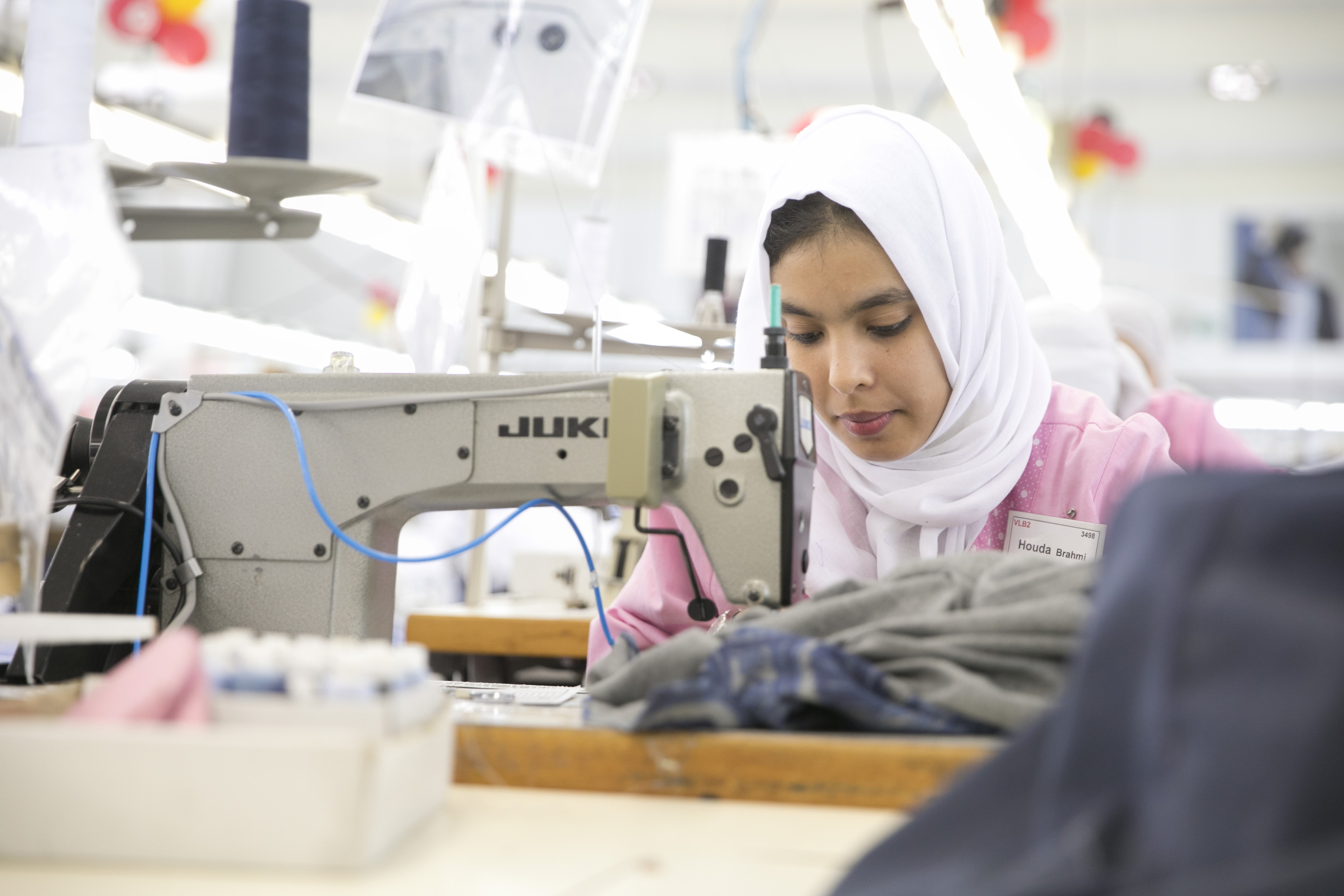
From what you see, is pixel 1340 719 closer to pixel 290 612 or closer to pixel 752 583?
pixel 752 583

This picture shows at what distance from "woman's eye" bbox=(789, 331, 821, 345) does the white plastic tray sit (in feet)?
4.07

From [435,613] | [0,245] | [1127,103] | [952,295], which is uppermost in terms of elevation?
[1127,103]

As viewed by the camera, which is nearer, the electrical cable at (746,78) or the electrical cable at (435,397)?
the electrical cable at (435,397)

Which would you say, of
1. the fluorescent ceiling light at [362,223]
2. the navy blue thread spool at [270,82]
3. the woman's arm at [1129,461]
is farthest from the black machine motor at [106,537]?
the fluorescent ceiling light at [362,223]

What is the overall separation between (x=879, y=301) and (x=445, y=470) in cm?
73

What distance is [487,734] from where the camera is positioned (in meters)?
0.94

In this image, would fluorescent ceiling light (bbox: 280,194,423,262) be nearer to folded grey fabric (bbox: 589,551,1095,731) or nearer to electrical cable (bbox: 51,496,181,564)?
electrical cable (bbox: 51,496,181,564)

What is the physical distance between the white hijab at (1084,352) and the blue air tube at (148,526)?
7.83 ft

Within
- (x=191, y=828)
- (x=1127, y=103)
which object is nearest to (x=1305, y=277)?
(x=1127, y=103)

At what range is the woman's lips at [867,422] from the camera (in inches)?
71.4

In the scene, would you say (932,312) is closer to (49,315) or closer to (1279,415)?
(49,315)

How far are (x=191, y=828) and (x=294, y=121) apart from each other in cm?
156

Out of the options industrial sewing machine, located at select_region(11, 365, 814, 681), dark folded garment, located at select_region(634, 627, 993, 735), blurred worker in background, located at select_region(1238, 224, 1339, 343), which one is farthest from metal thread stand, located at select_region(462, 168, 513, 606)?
blurred worker in background, located at select_region(1238, 224, 1339, 343)

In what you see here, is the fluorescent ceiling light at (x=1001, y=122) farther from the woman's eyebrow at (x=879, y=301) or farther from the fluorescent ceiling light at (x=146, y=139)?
the fluorescent ceiling light at (x=146, y=139)
